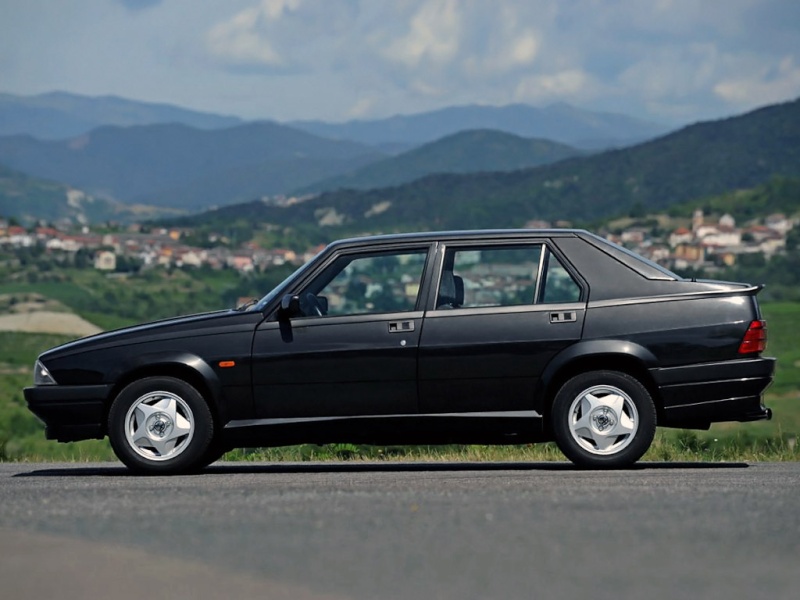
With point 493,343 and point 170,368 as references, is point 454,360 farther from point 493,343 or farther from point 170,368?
point 170,368

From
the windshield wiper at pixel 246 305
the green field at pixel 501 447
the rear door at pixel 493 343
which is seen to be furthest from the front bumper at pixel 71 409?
the green field at pixel 501 447

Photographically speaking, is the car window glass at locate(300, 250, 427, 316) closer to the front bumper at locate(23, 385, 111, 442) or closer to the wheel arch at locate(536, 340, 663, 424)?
the wheel arch at locate(536, 340, 663, 424)

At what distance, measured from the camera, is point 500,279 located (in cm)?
988

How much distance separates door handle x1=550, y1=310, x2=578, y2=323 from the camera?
31.7ft

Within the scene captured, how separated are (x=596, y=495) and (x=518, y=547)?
74.2 inches

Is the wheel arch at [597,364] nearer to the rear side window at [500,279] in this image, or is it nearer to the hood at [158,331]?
the rear side window at [500,279]

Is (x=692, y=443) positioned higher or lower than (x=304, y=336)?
lower

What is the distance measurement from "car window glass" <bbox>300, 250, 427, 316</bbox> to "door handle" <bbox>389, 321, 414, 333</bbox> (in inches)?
→ 4.0

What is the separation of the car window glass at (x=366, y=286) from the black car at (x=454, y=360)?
2 cm

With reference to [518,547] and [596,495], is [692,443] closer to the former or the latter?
[596,495]

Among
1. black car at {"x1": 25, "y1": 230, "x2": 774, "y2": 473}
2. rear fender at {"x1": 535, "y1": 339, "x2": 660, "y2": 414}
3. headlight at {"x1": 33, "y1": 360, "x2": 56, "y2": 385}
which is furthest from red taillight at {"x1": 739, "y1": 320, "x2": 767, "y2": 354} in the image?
headlight at {"x1": 33, "y1": 360, "x2": 56, "y2": 385}

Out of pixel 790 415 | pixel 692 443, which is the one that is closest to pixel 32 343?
pixel 790 415

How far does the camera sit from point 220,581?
537cm

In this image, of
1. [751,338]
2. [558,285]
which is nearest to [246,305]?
[558,285]
